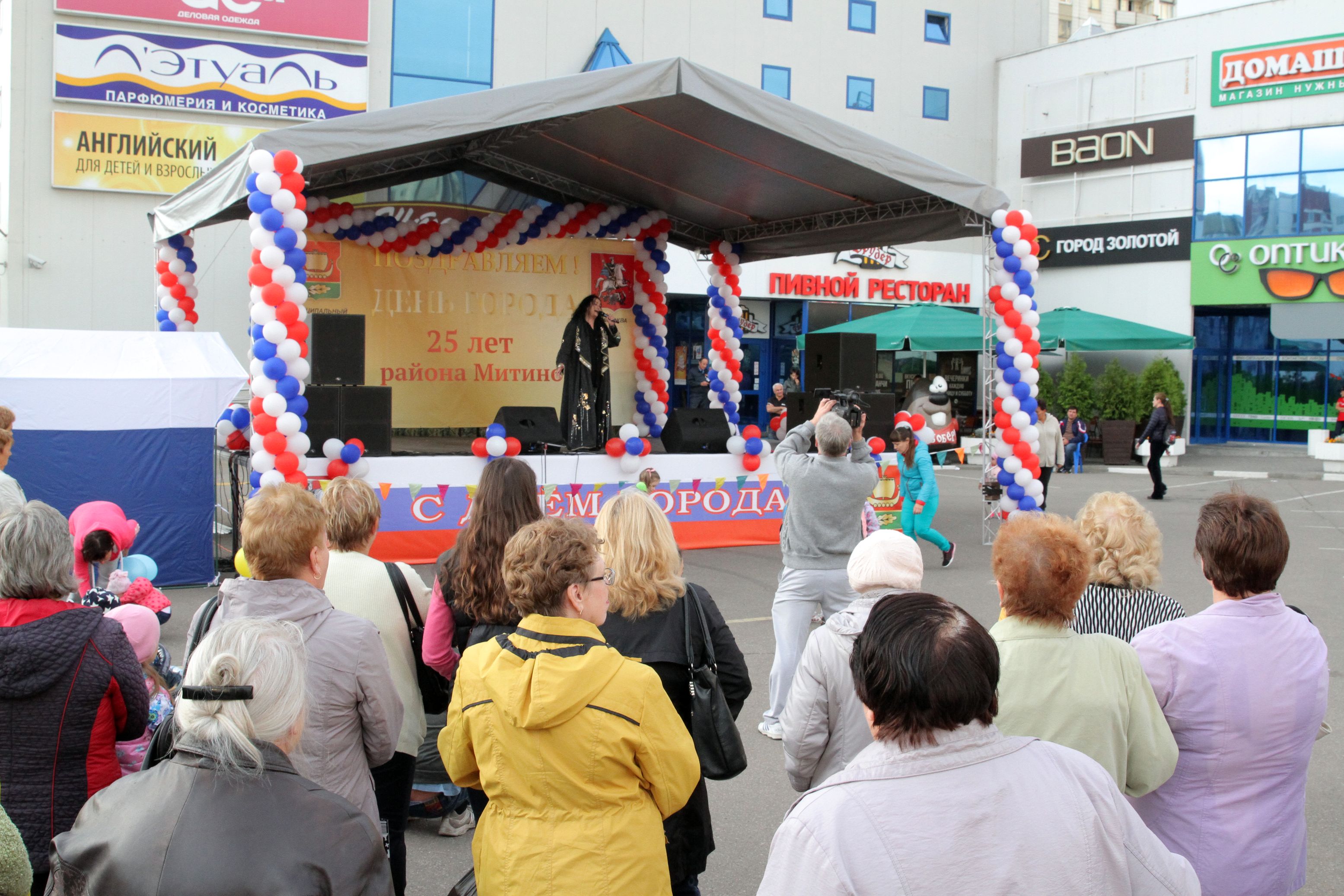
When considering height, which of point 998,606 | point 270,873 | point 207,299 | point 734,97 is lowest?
point 998,606

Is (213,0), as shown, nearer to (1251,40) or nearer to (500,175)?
(500,175)

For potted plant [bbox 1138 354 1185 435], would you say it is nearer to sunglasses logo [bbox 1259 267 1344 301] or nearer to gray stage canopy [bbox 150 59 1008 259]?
sunglasses logo [bbox 1259 267 1344 301]

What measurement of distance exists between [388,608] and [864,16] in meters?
21.8

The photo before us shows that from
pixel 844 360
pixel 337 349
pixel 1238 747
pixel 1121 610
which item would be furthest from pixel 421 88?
pixel 1238 747

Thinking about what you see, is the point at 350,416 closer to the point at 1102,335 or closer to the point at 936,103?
the point at 1102,335

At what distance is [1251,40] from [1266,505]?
72.3 feet

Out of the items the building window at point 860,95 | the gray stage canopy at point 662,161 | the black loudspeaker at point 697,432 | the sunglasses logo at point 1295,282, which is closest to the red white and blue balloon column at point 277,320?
the gray stage canopy at point 662,161

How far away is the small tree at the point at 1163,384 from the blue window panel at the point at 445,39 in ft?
43.6

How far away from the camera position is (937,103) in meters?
23.5

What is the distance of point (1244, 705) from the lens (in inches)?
95.0

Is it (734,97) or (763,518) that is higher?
(734,97)

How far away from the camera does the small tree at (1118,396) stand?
20.5 metres

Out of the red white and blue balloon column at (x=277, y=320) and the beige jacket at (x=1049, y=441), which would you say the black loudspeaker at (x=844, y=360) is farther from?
the red white and blue balloon column at (x=277, y=320)

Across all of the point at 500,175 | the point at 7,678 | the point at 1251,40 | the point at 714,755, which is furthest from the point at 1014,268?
the point at 1251,40
